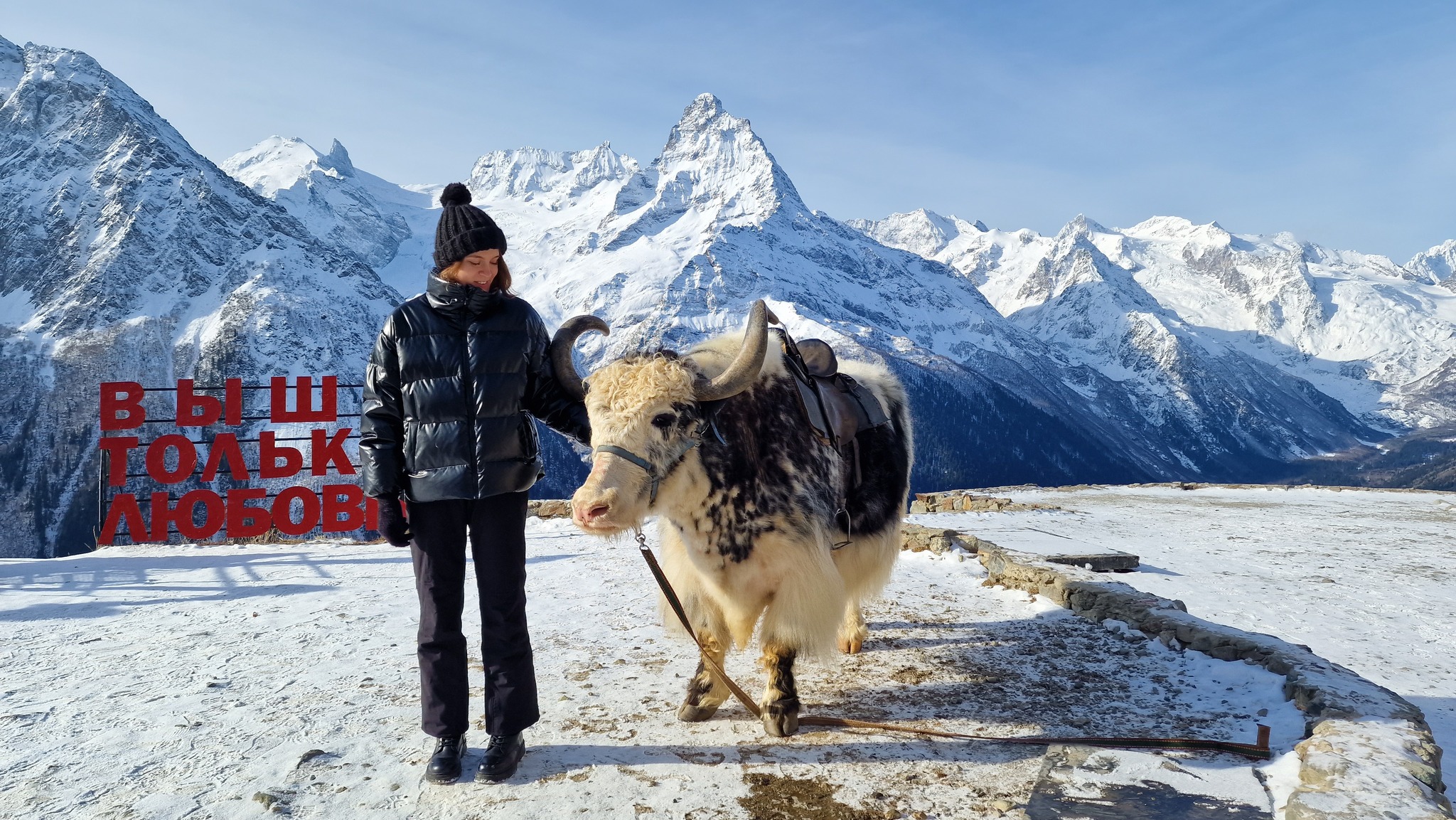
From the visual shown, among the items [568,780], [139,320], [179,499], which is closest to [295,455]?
[179,499]

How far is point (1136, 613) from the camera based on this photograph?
18.8 ft

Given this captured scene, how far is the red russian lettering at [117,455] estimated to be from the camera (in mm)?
13062

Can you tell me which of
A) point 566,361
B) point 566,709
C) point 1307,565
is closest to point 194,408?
point 566,709

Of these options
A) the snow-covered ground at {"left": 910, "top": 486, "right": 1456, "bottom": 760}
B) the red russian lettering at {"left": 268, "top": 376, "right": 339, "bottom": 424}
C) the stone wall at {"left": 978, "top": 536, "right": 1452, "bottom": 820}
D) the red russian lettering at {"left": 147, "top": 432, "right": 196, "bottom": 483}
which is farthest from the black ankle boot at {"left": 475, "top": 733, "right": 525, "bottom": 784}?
the red russian lettering at {"left": 268, "top": 376, "right": 339, "bottom": 424}

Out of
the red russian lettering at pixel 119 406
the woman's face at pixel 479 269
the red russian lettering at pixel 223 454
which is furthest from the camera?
the red russian lettering at pixel 223 454

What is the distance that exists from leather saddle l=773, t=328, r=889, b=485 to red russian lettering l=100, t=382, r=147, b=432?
1292 centimetres

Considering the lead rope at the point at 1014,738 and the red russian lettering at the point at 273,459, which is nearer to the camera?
the lead rope at the point at 1014,738

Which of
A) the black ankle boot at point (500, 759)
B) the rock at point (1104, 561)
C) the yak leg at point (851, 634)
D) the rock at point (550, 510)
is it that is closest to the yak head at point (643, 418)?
the black ankle boot at point (500, 759)

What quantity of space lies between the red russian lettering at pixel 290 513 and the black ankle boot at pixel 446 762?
10992mm

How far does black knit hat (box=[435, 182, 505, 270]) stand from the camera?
3.40 m

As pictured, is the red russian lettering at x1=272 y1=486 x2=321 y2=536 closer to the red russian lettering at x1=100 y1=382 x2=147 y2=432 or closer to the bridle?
the red russian lettering at x1=100 y1=382 x2=147 y2=432

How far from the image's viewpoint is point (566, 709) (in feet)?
13.9

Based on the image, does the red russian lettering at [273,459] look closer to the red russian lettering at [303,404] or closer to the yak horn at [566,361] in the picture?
the red russian lettering at [303,404]

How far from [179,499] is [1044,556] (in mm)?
13141
